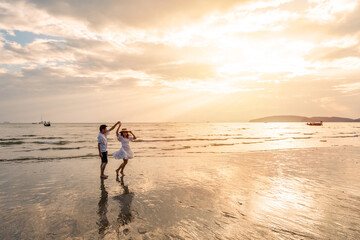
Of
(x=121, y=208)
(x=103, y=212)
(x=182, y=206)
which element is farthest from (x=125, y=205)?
(x=182, y=206)

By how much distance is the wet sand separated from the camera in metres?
5.12

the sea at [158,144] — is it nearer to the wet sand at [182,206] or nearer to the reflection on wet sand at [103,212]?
the wet sand at [182,206]

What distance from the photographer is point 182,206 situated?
269 inches

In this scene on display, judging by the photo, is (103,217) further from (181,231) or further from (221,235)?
(221,235)

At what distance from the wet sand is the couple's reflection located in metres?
0.03

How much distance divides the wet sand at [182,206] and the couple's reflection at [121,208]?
3 centimetres

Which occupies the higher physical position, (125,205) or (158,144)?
(125,205)

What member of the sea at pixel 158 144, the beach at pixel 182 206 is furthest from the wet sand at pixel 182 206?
the sea at pixel 158 144

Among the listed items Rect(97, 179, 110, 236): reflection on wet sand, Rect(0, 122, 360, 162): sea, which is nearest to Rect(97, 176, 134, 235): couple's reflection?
Rect(97, 179, 110, 236): reflection on wet sand

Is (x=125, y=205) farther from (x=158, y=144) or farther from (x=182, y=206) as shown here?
(x=158, y=144)

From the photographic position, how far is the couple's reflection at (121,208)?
18.3ft

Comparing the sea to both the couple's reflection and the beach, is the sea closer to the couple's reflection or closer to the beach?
the beach

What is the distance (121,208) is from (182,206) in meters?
1.95

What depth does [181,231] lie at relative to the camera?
512 centimetres
